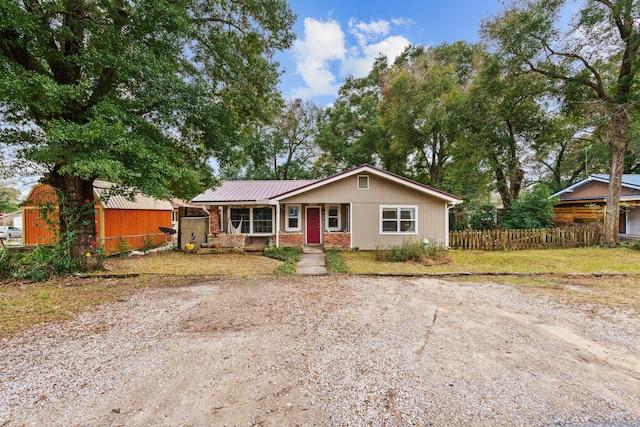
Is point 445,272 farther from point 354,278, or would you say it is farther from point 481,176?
point 481,176

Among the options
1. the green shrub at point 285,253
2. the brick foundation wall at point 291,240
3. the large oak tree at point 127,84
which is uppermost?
the large oak tree at point 127,84

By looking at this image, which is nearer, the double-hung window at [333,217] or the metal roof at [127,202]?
the metal roof at [127,202]

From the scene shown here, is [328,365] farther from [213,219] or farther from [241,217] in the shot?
[213,219]

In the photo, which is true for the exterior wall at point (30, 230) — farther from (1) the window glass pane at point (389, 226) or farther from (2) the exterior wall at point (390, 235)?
(1) the window glass pane at point (389, 226)

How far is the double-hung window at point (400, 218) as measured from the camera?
43.7ft

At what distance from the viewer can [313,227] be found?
14.4 meters

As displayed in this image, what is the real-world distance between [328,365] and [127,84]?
27.4ft

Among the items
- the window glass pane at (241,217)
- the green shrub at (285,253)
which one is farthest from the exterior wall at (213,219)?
the green shrub at (285,253)

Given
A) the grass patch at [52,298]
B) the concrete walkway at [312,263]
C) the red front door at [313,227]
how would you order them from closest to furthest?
1. the grass patch at [52,298]
2. the concrete walkway at [312,263]
3. the red front door at [313,227]

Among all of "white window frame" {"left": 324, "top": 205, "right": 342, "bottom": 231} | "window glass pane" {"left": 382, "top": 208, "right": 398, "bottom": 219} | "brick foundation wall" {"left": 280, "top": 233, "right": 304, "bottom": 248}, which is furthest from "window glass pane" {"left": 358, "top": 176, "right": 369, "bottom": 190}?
"brick foundation wall" {"left": 280, "top": 233, "right": 304, "bottom": 248}

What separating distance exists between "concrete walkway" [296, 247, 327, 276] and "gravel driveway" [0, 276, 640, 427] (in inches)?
125

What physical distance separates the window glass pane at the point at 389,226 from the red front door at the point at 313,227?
11.2ft

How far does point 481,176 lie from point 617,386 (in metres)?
19.4

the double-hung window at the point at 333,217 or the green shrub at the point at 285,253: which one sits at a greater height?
the double-hung window at the point at 333,217
